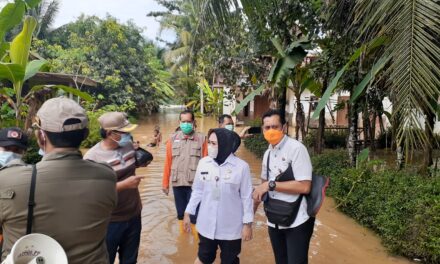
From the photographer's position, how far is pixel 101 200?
6.10 feet

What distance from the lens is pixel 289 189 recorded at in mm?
3160

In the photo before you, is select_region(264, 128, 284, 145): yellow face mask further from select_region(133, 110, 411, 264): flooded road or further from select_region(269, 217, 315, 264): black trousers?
select_region(133, 110, 411, 264): flooded road

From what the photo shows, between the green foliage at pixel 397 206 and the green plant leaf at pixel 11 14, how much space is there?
20.2 feet

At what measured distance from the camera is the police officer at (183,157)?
5000mm

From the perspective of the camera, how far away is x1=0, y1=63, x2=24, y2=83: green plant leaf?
663 centimetres

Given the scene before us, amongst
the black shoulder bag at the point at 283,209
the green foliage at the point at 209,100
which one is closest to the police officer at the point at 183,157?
the black shoulder bag at the point at 283,209

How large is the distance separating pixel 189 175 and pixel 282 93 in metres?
7.59

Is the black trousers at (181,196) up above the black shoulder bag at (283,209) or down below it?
below

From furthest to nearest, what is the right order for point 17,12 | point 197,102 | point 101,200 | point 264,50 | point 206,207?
point 197,102, point 264,50, point 17,12, point 206,207, point 101,200

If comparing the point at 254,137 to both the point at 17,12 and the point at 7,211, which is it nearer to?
the point at 17,12

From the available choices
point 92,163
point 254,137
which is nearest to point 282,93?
point 254,137

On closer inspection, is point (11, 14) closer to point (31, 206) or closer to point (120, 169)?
point (120, 169)

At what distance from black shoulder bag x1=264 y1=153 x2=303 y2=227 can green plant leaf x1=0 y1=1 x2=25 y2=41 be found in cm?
576

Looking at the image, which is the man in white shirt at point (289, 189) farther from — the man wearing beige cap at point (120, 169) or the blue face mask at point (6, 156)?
the blue face mask at point (6, 156)
